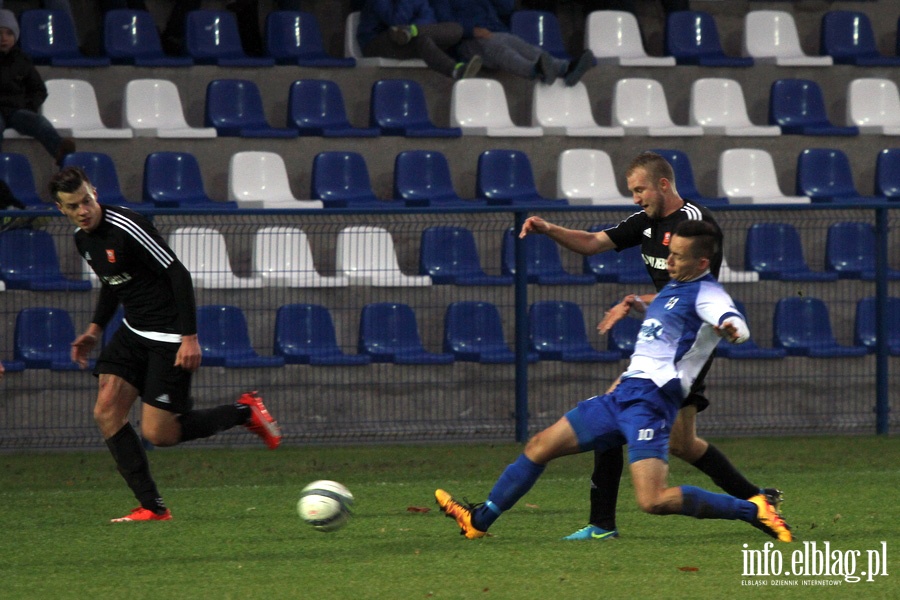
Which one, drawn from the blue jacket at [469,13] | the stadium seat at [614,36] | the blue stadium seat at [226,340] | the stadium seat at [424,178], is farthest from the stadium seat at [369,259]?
the stadium seat at [614,36]

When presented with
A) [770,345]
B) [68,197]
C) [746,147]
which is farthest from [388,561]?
[746,147]

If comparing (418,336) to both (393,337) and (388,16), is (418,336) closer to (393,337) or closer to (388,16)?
(393,337)

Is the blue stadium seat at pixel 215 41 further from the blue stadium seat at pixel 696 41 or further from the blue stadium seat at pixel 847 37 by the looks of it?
the blue stadium seat at pixel 847 37

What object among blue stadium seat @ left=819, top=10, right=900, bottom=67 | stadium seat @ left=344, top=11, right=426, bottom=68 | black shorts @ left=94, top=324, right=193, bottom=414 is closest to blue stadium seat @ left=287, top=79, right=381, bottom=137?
stadium seat @ left=344, top=11, right=426, bottom=68

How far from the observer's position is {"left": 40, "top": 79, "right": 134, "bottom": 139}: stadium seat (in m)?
12.9

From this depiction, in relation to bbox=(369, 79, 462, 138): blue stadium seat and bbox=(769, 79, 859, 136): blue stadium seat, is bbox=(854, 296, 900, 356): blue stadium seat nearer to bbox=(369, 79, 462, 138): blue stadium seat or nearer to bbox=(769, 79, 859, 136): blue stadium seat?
bbox=(769, 79, 859, 136): blue stadium seat

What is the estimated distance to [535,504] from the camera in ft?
27.0

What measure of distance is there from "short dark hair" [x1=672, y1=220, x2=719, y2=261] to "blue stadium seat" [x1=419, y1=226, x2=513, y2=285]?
5.40 m

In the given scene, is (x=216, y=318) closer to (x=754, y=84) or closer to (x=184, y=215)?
(x=184, y=215)

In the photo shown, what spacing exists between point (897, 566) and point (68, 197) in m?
4.34

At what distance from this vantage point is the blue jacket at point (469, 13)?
14406mm

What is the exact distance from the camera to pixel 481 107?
1403 centimetres

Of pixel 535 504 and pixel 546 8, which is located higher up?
pixel 546 8

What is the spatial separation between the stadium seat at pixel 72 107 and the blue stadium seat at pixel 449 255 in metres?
3.26
